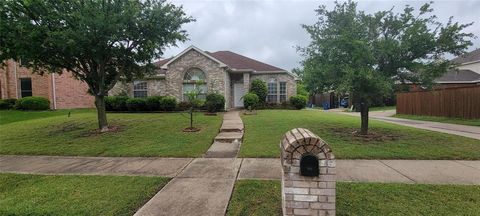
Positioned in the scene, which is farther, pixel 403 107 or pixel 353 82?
pixel 403 107

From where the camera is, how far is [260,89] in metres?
20.3

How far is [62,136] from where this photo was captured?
32.1 feet

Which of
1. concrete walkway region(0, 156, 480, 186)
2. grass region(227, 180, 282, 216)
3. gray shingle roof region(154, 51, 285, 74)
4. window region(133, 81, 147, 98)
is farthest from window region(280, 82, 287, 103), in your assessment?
grass region(227, 180, 282, 216)

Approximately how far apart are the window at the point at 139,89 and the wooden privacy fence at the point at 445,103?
720 inches

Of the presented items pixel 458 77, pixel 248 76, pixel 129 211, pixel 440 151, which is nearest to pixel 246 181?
pixel 129 211

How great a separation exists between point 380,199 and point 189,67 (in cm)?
1679

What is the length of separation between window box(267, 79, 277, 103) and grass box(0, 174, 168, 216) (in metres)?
16.9

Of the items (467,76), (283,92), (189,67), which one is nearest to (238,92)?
(283,92)

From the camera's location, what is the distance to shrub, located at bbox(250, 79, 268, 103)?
20328 millimetres

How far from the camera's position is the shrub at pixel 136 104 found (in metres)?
18.0

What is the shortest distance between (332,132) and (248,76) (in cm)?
1165

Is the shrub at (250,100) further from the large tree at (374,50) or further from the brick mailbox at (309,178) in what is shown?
the brick mailbox at (309,178)

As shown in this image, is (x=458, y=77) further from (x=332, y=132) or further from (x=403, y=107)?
(x=332, y=132)

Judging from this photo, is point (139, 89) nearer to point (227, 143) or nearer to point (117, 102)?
point (117, 102)
